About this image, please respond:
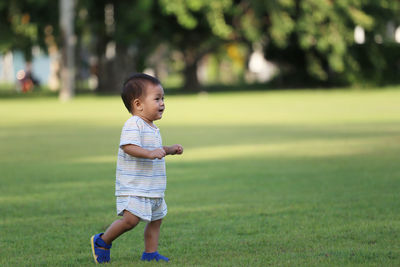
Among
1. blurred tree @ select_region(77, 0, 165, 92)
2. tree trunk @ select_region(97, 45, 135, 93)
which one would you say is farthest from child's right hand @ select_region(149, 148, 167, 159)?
Result: tree trunk @ select_region(97, 45, 135, 93)

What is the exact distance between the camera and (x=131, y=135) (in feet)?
17.9

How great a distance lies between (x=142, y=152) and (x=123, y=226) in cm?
52

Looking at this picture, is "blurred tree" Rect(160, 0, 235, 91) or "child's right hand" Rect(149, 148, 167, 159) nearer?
"child's right hand" Rect(149, 148, 167, 159)

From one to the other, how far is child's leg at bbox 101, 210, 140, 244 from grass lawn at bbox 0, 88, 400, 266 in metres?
0.19

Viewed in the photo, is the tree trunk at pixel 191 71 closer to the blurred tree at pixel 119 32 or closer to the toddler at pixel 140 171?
the blurred tree at pixel 119 32

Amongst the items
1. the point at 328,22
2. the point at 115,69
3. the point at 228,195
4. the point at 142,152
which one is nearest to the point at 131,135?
the point at 142,152

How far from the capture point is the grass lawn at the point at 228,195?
19.4 ft

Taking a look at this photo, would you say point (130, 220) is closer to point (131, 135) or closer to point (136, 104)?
point (131, 135)

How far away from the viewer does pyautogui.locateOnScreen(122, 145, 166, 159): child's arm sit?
209 inches

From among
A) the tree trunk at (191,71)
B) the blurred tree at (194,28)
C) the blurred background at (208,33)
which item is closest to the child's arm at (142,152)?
the blurred background at (208,33)

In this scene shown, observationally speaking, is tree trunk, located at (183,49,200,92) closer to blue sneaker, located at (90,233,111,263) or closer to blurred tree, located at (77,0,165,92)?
blurred tree, located at (77,0,165,92)

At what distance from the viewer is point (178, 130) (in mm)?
18328

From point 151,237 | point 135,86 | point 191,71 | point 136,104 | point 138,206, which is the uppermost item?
point 191,71

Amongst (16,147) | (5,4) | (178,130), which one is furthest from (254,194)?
(5,4)
